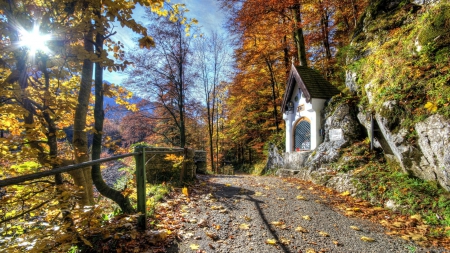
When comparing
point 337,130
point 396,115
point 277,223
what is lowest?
point 277,223

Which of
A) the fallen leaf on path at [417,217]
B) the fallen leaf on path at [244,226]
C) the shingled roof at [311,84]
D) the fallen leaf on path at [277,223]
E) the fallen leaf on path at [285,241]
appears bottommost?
the fallen leaf on path at [417,217]

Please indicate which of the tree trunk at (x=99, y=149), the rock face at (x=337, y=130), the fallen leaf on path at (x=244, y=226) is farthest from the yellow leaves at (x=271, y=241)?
the rock face at (x=337, y=130)

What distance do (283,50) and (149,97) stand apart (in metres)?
10.5

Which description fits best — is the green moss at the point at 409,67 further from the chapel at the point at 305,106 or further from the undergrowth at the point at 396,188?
the chapel at the point at 305,106

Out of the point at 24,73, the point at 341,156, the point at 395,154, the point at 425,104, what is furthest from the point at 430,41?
the point at 24,73

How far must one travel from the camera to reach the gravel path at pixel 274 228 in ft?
9.76

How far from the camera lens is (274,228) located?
3.53 metres

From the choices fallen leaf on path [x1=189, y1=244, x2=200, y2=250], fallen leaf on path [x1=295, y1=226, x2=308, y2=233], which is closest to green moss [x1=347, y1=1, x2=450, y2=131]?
fallen leaf on path [x1=295, y1=226, x2=308, y2=233]

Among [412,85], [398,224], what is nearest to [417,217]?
[398,224]

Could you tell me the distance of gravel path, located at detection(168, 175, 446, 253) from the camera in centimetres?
297

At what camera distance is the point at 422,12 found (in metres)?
6.30

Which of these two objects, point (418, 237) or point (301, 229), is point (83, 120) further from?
point (418, 237)

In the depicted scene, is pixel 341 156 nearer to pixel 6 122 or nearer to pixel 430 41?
pixel 430 41

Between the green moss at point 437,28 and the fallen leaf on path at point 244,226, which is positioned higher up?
the green moss at point 437,28
